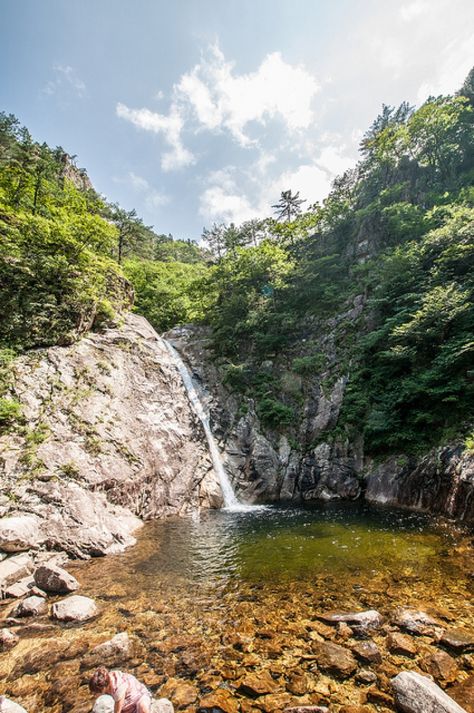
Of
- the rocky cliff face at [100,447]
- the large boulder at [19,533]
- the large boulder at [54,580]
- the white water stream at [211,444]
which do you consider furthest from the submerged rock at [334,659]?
the white water stream at [211,444]

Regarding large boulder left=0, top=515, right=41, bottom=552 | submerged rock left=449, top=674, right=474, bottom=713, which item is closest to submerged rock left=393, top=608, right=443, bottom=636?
submerged rock left=449, top=674, right=474, bottom=713

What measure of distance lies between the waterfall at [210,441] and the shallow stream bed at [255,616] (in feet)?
23.6

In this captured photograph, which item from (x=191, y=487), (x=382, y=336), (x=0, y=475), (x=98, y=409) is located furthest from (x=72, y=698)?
(x=382, y=336)

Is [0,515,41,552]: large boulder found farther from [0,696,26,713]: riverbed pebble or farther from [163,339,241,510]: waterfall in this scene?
[163,339,241,510]: waterfall

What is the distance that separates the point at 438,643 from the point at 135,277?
36.9 m

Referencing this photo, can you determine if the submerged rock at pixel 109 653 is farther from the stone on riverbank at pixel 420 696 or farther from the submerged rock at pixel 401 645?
the submerged rock at pixel 401 645

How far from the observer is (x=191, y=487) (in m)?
17.5

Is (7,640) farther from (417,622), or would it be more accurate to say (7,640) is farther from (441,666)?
(417,622)

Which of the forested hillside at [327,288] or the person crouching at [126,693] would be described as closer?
the person crouching at [126,693]

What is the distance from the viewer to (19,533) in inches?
358

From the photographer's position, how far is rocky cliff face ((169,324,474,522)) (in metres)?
13.2

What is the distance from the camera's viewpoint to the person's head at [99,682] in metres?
4.50

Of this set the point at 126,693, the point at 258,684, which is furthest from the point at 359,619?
the point at 126,693

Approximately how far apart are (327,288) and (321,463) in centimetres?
1551
